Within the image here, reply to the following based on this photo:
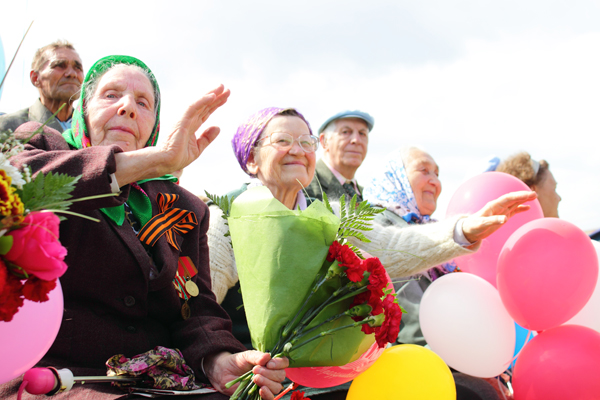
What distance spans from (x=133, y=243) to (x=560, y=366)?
6.45ft

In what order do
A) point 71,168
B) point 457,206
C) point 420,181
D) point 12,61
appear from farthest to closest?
point 420,181, point 457,206, point 71,168, point 12,61

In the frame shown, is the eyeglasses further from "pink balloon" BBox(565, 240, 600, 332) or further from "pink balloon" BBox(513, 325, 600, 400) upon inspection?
"pink balloon" BBox(565, 240, 600, 332)

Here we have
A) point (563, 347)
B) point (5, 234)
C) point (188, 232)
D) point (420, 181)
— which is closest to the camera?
point (5, 234)

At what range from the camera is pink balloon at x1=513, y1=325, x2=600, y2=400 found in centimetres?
219

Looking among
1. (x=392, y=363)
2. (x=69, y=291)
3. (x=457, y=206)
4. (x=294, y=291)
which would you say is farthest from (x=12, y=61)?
(x=457, y=206)

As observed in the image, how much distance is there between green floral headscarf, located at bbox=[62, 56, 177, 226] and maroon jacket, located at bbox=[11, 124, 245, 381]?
5cm

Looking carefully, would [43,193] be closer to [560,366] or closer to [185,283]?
[185,283]

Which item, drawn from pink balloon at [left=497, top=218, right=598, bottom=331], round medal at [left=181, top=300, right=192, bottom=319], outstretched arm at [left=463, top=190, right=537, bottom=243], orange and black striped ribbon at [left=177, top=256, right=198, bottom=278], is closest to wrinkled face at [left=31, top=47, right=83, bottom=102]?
orange and black striped ribbon at [left=177, top=256, right=198, bottom=278]

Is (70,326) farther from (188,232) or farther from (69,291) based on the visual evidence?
(188,232)

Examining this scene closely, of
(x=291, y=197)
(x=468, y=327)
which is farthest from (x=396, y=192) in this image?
(x=468, y=327)

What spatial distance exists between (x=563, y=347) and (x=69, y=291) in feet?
7.10

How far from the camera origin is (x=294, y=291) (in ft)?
4.85

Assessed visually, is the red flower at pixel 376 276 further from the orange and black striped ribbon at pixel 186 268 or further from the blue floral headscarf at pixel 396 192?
the blue floral headscarf at pixel 396 192

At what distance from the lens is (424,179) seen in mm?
3832
